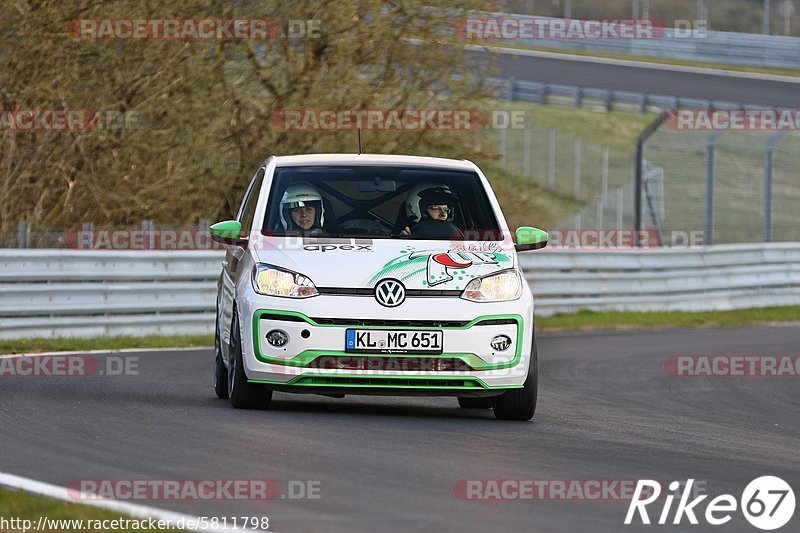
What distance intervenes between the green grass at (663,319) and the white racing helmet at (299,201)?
1106 cm

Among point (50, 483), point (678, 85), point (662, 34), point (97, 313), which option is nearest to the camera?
point (50, 483)

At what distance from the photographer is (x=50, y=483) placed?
6465 millimetres

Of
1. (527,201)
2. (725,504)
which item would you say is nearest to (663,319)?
(527,201)

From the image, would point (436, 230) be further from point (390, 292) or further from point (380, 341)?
point (380, 341)

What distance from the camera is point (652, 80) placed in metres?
43.8

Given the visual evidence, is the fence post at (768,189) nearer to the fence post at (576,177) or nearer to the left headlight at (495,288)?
the left headlight at (495,288)

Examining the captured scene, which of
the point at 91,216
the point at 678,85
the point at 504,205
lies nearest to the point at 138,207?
the point at 91,216

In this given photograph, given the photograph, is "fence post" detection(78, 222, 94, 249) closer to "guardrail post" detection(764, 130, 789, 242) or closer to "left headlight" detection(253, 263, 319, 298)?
"left headlight" detection(253, 263, 319, 298)

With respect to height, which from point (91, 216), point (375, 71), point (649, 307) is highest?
point (375, 71)

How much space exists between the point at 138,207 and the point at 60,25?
2.76 meters

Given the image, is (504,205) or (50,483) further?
(504,205)

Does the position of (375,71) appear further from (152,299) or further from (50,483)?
(50,483)

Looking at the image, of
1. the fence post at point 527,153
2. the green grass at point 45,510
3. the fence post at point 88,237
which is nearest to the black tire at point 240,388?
the green grass at point 45,510

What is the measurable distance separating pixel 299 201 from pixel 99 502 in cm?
424
